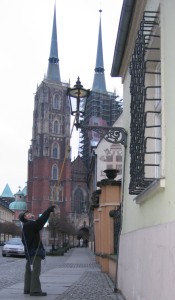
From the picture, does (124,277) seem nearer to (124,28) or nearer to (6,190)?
(124,28)

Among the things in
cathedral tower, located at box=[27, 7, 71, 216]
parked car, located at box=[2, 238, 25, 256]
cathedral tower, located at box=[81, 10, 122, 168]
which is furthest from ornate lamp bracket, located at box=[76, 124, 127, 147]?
cathedral tower, located at box=[27, 7, 71, 216]

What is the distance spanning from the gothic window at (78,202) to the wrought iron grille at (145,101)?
9412 cm

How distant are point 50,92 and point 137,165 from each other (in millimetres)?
97392

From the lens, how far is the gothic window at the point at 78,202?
101 metres

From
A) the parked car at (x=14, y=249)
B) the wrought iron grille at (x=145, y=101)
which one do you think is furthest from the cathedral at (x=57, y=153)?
the wrought iron grille at (x=145, y=101)

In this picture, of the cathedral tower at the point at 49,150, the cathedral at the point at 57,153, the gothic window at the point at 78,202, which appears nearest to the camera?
the cathedral at the point at 57,153

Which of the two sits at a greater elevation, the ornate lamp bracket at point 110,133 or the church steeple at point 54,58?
the church steeple at point 54,58

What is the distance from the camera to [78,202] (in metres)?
102

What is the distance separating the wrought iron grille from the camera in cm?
676

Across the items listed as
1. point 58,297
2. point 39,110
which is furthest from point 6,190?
point 58,297

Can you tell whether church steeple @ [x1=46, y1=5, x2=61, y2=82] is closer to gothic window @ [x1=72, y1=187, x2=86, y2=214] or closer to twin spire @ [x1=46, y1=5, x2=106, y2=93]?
twin spire @ [x1=46, y1=5, x2=106, y2=93]

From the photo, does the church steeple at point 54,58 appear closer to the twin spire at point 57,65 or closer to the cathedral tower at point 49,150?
the twin spire at point 57,65

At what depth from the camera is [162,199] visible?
18.3ft

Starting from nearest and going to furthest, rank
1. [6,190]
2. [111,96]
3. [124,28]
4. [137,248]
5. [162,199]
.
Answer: [162,199] → [137,248] → [124,28] → [111,96] → [6,190]
